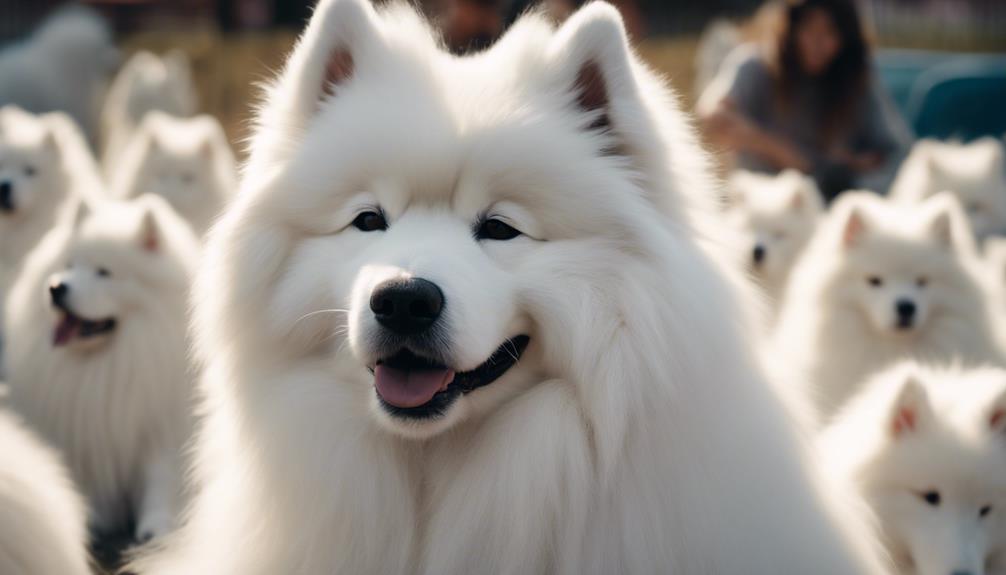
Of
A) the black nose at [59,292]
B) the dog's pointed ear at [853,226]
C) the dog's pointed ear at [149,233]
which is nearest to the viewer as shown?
the black nose at [59,292]

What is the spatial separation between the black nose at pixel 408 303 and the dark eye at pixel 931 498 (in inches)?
77.6

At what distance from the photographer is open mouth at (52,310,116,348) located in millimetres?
4488

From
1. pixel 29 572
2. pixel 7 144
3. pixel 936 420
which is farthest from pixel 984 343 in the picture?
pixel 7 144

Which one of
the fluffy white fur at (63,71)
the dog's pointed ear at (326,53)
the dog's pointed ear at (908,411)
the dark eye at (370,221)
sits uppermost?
the fluffy white fur at (63,71)

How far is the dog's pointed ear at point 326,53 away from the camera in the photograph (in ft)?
8.74

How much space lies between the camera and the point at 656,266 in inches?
94.5

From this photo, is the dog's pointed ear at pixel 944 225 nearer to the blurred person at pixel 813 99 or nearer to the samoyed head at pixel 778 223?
the samoyed head at pixel 778 223

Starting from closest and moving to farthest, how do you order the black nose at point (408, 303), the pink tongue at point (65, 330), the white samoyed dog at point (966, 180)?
the black nose at point (408, 303) < the pink tongue at point (65, 330) < the white samoyed dog at point (966, 180)

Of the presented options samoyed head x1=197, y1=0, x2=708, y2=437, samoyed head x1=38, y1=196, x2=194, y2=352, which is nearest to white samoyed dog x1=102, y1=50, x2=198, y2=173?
samoyed head x1=38, y1=196, x2=194, y2=352

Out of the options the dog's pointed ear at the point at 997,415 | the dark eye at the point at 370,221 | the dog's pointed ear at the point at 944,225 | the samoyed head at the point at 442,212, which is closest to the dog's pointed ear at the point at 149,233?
the samoyed head at the point at 442,212

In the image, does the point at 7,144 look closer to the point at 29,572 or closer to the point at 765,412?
the point at 29,572

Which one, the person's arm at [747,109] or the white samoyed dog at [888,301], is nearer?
the white samoyed dog at [888,301]

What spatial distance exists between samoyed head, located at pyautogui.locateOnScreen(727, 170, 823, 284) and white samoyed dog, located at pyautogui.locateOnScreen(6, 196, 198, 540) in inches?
126

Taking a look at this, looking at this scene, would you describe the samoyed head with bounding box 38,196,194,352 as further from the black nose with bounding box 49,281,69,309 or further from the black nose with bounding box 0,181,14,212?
the black nose with bounding box 0,181,14,212
